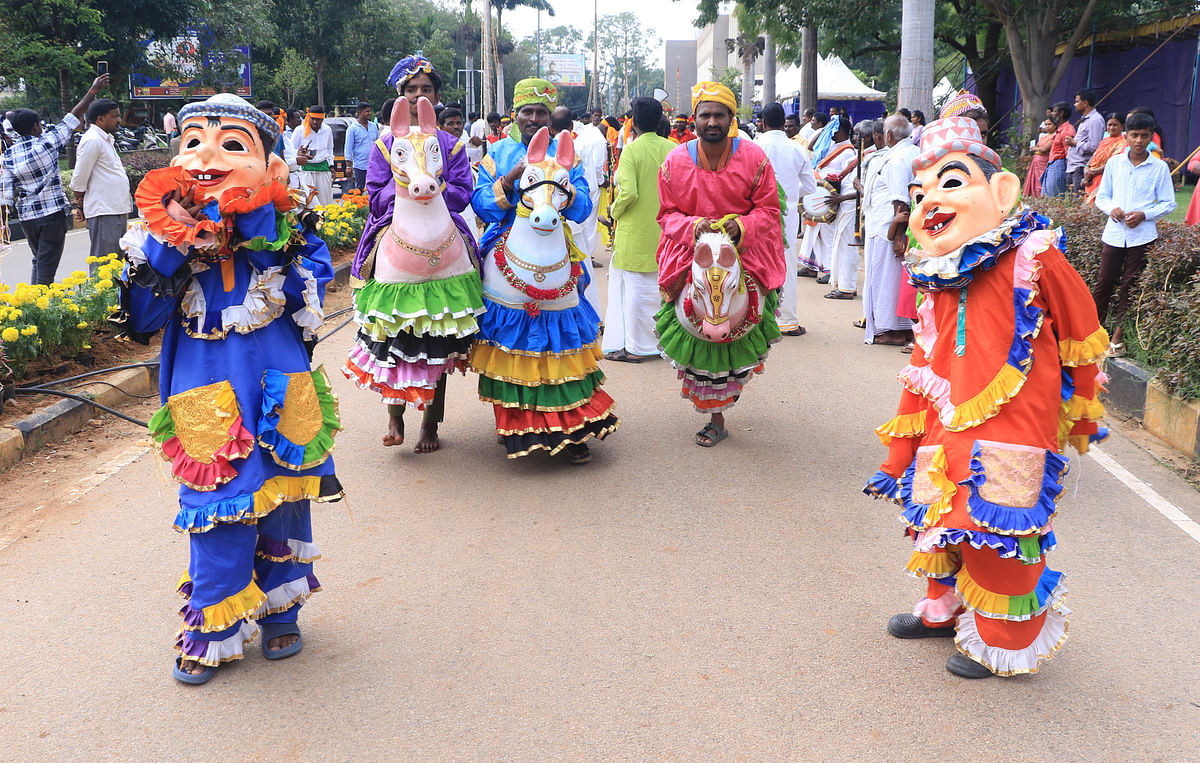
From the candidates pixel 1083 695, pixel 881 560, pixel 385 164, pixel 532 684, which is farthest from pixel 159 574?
pixel 1083 695

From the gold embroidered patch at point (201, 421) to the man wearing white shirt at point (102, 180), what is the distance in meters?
7.35

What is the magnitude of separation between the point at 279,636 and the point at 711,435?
137 inches

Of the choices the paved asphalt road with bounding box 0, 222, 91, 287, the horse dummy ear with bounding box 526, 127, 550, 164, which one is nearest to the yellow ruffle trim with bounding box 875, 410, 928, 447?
the horse dummy ear with bounding box 526, 127, 550, 164

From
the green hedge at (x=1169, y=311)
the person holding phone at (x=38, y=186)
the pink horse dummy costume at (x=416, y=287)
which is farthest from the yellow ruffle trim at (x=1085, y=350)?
the person holding phone at (x=38, y=186)

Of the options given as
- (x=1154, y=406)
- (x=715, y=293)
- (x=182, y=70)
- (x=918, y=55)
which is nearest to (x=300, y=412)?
(x=715, y=293)

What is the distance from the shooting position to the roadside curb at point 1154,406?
20.9 feet

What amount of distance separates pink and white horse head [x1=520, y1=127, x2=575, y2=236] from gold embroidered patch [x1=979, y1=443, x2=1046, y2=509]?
10.2ft

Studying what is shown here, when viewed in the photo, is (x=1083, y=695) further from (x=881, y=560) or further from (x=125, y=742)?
(x=125, y=742)

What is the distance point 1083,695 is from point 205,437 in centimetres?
321

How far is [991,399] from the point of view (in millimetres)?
3432

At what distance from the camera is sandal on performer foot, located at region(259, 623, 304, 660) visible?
3.87m

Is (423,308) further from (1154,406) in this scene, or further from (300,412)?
(1154,406)

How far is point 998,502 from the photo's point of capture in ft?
11.2

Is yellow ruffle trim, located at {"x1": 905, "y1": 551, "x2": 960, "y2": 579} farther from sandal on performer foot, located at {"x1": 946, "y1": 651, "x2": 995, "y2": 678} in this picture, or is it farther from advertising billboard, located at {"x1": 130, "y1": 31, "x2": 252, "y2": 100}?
advertising billboard, located at {"x1": 130, "y1": 31, "x2": 252, "y2": 100}
